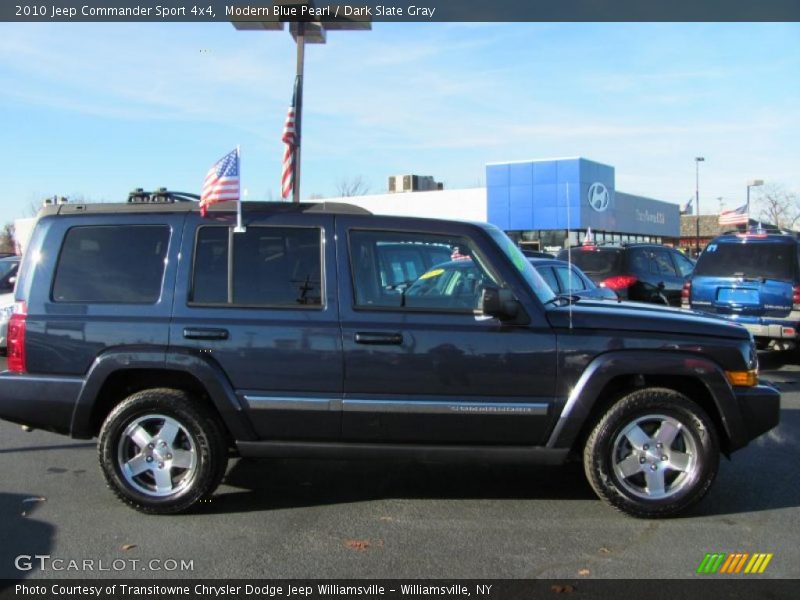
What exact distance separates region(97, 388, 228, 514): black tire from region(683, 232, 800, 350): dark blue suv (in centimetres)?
774

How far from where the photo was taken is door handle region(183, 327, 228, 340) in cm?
433

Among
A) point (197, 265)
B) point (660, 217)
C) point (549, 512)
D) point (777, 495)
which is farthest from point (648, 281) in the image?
point (660, 217)

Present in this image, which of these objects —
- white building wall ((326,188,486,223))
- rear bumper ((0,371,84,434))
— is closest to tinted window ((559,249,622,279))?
rear bumper ((0,371,84,434))

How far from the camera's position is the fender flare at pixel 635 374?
14.0ft

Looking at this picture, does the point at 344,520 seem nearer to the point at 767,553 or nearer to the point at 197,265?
the point at 197,265

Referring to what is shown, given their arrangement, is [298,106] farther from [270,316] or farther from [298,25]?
[270,316]

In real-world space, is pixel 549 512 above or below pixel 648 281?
below

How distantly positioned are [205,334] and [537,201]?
104ft

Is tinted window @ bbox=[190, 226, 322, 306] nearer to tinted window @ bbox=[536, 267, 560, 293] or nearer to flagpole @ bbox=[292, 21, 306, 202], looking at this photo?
tinted window @ bbox=[536, 267, 560, 293]

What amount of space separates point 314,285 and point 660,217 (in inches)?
1789

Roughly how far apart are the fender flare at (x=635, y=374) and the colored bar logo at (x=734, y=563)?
77 cm

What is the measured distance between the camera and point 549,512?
450 centimetres
